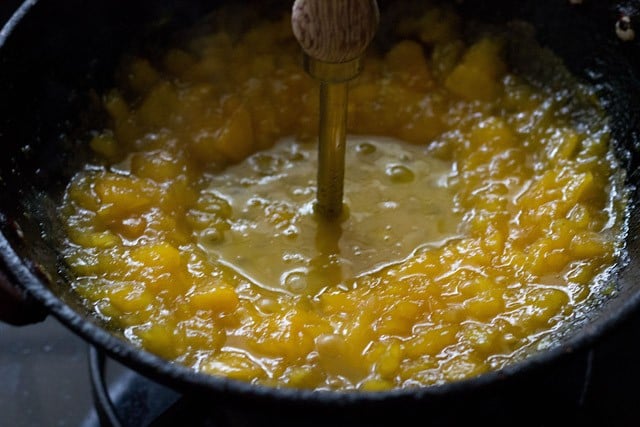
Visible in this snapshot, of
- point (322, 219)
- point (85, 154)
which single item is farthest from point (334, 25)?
point (85, 154)

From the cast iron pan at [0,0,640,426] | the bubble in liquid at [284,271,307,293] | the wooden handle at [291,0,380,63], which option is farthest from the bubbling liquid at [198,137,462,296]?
the wooden handle at [291,0,380,63]

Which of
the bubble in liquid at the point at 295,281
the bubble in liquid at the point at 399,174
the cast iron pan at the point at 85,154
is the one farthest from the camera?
the bubble in liquid at the point at 399,174

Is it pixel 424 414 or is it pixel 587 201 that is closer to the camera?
pixel 424 414

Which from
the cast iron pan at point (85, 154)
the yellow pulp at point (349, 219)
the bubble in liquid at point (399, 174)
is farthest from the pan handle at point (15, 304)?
the bubble in liquid at point (399, 174)

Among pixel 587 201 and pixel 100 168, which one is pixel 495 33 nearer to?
pixel 587 201

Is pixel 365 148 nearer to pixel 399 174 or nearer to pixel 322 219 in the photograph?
pixel 399 174

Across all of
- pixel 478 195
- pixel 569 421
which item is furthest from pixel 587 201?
pixel 569 421

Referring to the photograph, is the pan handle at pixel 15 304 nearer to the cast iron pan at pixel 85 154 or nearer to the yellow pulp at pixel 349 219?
the cast iron pan at pixel 85 154

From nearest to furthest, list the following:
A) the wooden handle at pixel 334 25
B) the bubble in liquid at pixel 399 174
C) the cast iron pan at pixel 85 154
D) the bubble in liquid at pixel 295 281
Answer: the cast iron pan at pixel 85 154 → the wooden handle at pixel 334 25 → the bubble in liquid at pixel 295 281 → the bubble in liquid at pixel 399 174
